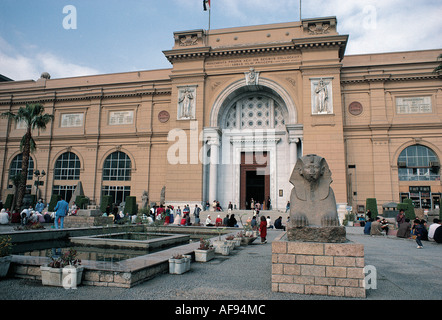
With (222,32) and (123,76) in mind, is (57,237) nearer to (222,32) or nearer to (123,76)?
(222,32)

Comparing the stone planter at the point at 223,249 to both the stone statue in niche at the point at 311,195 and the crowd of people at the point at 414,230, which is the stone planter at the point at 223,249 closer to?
the stone statue in niche at the point at 311,195

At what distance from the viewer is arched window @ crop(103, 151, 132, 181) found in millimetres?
28406

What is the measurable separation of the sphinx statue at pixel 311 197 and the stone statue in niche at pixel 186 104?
19895 mm

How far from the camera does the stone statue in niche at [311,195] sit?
5.35 m

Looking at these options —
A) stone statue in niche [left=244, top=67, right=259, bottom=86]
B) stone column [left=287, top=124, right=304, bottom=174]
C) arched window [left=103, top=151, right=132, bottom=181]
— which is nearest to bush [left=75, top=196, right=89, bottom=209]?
arched window [left=103, top=151, right=132, bottom=181]

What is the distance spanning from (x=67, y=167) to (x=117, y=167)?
17.8 ft

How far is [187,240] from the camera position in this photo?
448 inches

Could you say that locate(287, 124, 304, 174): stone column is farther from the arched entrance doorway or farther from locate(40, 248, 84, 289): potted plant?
locate(40, 248, 84, 289): potted plant

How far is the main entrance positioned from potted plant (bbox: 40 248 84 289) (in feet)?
67.0

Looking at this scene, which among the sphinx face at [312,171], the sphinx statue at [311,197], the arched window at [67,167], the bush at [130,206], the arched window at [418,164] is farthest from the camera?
the arched window at [67,167]

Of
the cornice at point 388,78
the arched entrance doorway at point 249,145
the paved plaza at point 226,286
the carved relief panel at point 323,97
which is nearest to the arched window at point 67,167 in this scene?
the arched entrance doorway at point 249,145

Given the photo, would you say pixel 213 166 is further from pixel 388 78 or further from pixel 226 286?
pixel 226 286
